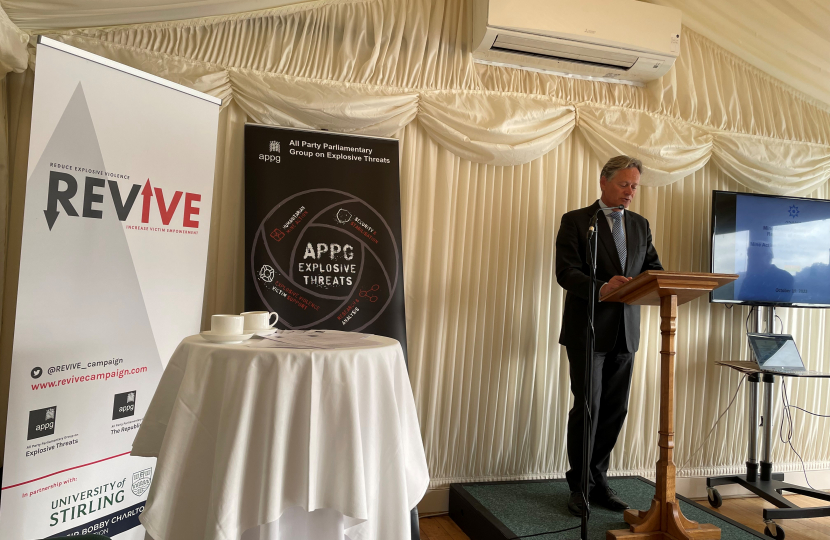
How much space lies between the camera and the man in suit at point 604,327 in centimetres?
281

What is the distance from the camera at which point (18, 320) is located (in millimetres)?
2035

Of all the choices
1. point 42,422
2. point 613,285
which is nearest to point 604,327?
point 613,285

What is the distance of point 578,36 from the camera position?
328 cm

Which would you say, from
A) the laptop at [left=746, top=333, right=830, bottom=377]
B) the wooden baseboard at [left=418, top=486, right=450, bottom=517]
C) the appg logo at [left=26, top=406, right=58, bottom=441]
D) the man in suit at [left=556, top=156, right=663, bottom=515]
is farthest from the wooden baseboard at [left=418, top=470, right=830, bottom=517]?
the appg logo at [left=26, top=406, right=58, bottom=441]

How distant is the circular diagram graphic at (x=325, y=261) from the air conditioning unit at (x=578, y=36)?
49.7 inches

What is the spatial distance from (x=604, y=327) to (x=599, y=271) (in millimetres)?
293

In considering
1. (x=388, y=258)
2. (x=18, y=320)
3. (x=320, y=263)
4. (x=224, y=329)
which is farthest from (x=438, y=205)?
(x=18, y=320)

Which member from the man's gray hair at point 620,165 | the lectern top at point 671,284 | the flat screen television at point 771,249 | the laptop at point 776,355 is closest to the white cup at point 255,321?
the lectern top at point 671,284

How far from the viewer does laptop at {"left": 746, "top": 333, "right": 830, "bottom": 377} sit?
335cm

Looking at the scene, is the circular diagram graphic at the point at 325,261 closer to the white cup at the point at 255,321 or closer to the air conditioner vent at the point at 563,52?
the white cup at the point at 255,321

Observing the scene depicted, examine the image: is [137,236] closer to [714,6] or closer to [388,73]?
[388,73]

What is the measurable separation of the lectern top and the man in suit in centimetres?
43

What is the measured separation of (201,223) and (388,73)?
1378 millimetres

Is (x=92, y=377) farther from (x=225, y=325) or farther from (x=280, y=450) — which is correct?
(x=280, y=450)
